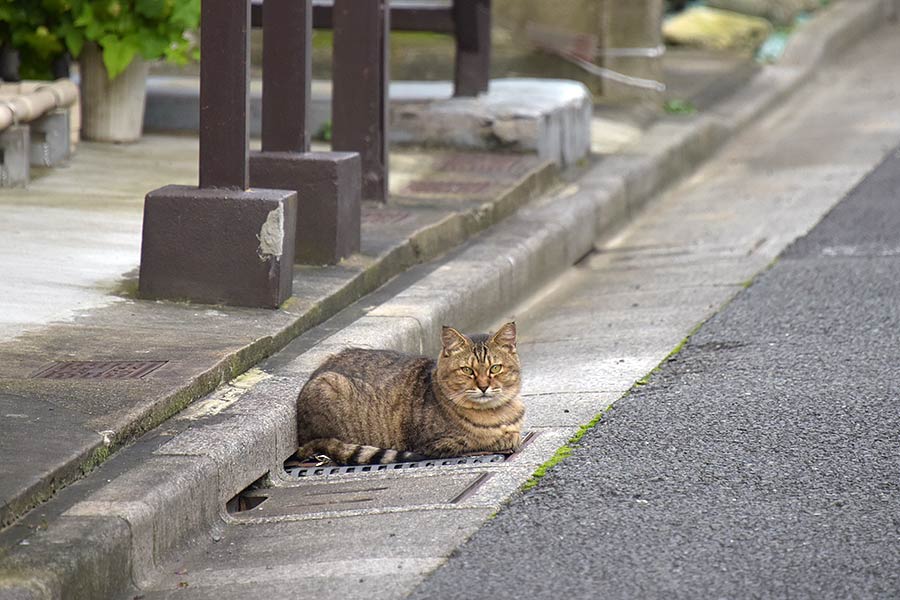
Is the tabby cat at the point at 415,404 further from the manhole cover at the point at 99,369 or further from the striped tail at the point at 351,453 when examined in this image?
the manhole cover at the point at 99,369

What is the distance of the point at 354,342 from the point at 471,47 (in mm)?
4153

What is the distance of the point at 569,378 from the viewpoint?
17.3 feet

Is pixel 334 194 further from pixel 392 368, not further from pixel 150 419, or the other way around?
pixel 150 419

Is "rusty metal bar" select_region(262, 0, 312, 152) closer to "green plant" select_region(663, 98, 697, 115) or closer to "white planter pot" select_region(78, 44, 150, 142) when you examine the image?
"white planter pot" select_region(78, 44, 150, 142)

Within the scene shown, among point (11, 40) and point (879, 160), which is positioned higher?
point (11, 40)

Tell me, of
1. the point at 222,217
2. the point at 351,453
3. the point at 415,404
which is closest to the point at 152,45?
the point at 222,217

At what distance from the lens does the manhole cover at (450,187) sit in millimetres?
7442

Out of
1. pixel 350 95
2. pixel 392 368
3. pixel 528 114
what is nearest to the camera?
pixel 392 368

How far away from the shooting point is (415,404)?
464 cm

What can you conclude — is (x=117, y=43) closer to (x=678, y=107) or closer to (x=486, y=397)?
(x=486, y=397)

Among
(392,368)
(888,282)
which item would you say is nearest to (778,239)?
(888,282)

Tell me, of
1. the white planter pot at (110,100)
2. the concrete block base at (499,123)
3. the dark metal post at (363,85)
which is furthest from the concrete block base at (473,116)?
the dark metal post at (363,85)

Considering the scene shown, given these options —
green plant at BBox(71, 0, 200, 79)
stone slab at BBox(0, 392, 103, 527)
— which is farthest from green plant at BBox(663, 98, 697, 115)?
stone slab at BBox(0, 392, 103, 527)

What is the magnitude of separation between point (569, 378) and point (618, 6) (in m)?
6.14
